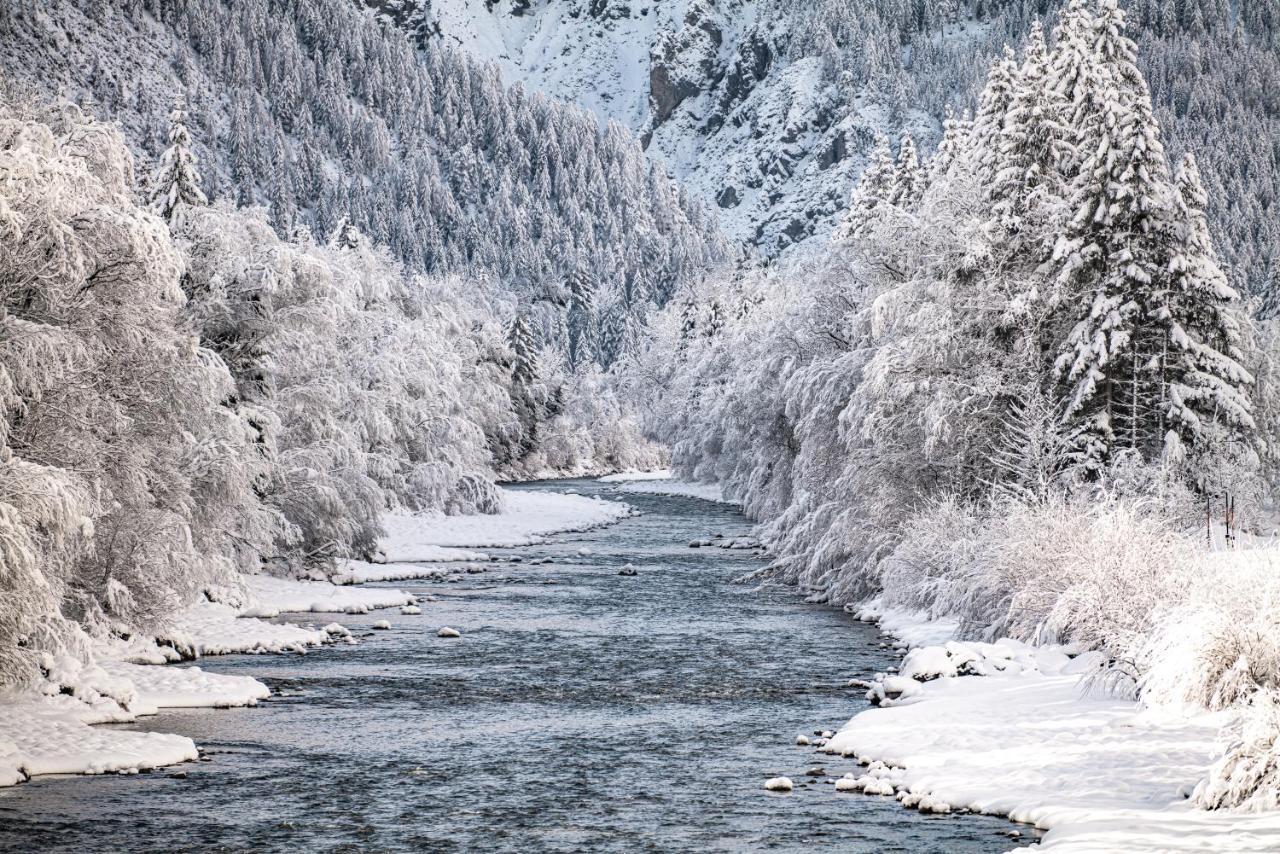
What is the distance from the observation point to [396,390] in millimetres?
50188

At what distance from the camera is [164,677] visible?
23109 mm

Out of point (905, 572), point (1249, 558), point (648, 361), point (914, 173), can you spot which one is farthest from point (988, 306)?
point (648, 361)

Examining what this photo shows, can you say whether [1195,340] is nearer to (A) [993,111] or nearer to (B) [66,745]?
(A) [993,111]

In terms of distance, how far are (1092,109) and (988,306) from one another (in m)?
6.13

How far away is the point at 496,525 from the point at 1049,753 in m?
45.0

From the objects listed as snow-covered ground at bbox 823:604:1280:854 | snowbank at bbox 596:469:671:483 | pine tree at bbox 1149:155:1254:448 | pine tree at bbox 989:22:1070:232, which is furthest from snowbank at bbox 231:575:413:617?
snowbank at bbox 596:469:671:483

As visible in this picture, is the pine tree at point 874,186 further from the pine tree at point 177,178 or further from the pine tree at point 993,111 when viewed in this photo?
the pine tree at point 177,178

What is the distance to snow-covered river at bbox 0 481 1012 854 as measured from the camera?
49.6ft

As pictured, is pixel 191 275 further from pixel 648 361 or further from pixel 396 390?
pixel 648 361

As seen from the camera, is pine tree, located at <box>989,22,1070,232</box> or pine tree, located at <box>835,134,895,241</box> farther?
pine tree, located at <box>835,134,895,241</box>

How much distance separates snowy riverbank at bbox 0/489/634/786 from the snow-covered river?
1.67ft

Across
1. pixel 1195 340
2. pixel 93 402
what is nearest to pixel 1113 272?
pixel 1195 340

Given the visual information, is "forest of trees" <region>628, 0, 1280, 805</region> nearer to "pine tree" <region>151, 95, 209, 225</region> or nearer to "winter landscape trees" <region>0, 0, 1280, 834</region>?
"winter landscape trees" <region>0, 0, 1280, 834</region>

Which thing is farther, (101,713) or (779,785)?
(101,713)
